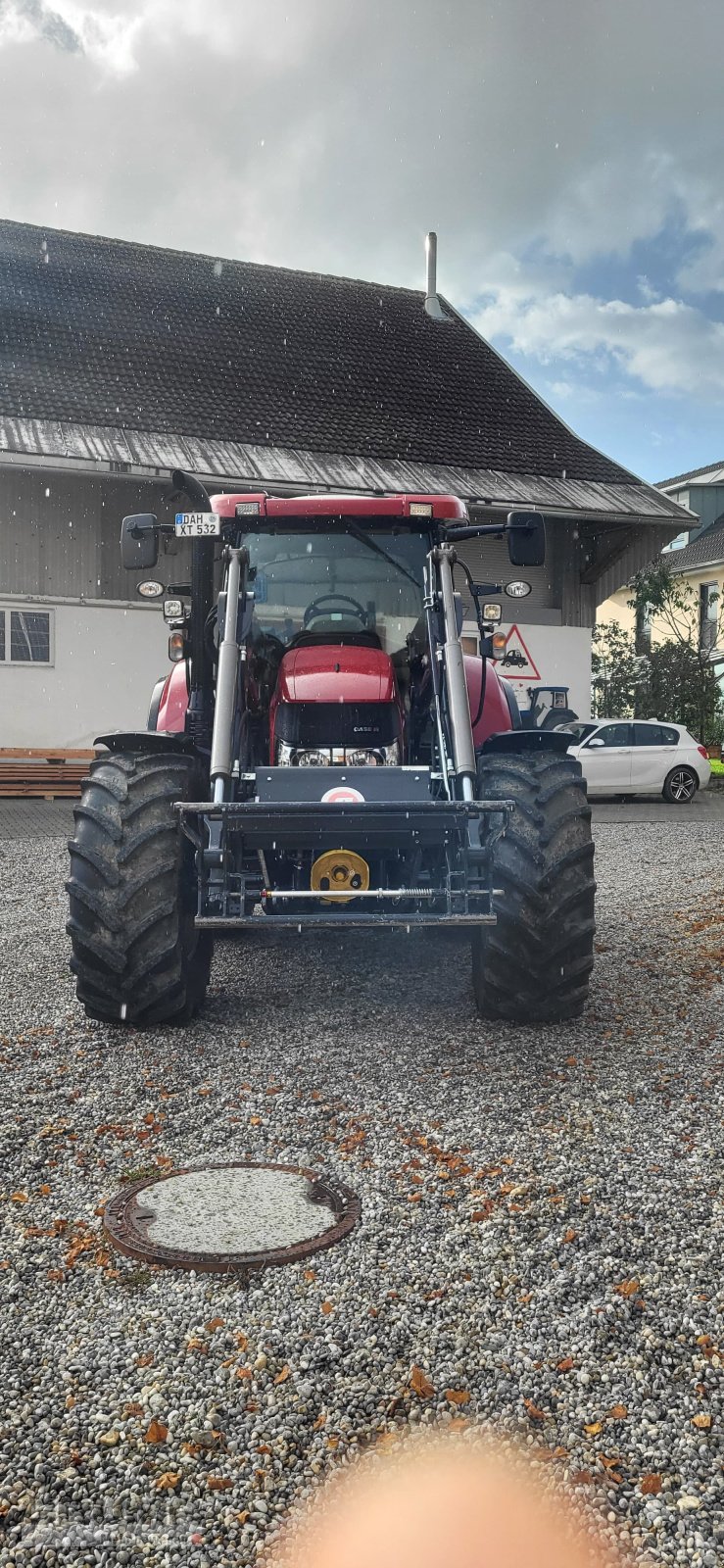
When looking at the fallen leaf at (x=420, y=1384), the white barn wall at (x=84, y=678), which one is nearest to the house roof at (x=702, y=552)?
the white barn wall at (x=84, y=678)

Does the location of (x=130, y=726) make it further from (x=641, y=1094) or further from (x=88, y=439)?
(x=641, y=1094)

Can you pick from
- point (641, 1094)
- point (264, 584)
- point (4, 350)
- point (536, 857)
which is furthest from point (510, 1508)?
point (4, 350)

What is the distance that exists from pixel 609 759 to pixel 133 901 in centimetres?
1501

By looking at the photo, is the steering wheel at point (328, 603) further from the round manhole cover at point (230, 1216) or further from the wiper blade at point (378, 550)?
the round manhole cover at point (230, 1216)

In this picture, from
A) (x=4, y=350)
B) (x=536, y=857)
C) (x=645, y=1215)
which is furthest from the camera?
(x=4, y=350)

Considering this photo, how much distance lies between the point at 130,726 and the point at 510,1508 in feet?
60.5

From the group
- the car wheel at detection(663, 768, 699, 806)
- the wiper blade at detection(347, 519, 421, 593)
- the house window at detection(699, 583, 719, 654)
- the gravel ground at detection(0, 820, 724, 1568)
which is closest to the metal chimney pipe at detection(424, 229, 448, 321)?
the house window at detection(699, 583, 719, 654)

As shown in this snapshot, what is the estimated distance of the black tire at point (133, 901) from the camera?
5.71 metres

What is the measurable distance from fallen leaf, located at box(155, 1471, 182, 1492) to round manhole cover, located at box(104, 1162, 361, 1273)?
0.96 m

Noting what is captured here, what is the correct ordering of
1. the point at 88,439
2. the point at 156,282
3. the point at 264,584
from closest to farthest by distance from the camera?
the point at 264,584
the point at 88,439
the point at 156,282

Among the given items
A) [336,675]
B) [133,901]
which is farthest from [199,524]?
[133,901]

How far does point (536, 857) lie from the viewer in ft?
18.8

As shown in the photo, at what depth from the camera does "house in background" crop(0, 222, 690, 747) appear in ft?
63.9

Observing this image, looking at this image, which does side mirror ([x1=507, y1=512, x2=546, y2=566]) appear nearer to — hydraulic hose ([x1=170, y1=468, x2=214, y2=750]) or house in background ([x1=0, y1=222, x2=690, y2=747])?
Result: hydraulic hose ([x1=170, y1=468, x2=214, y2=750])
